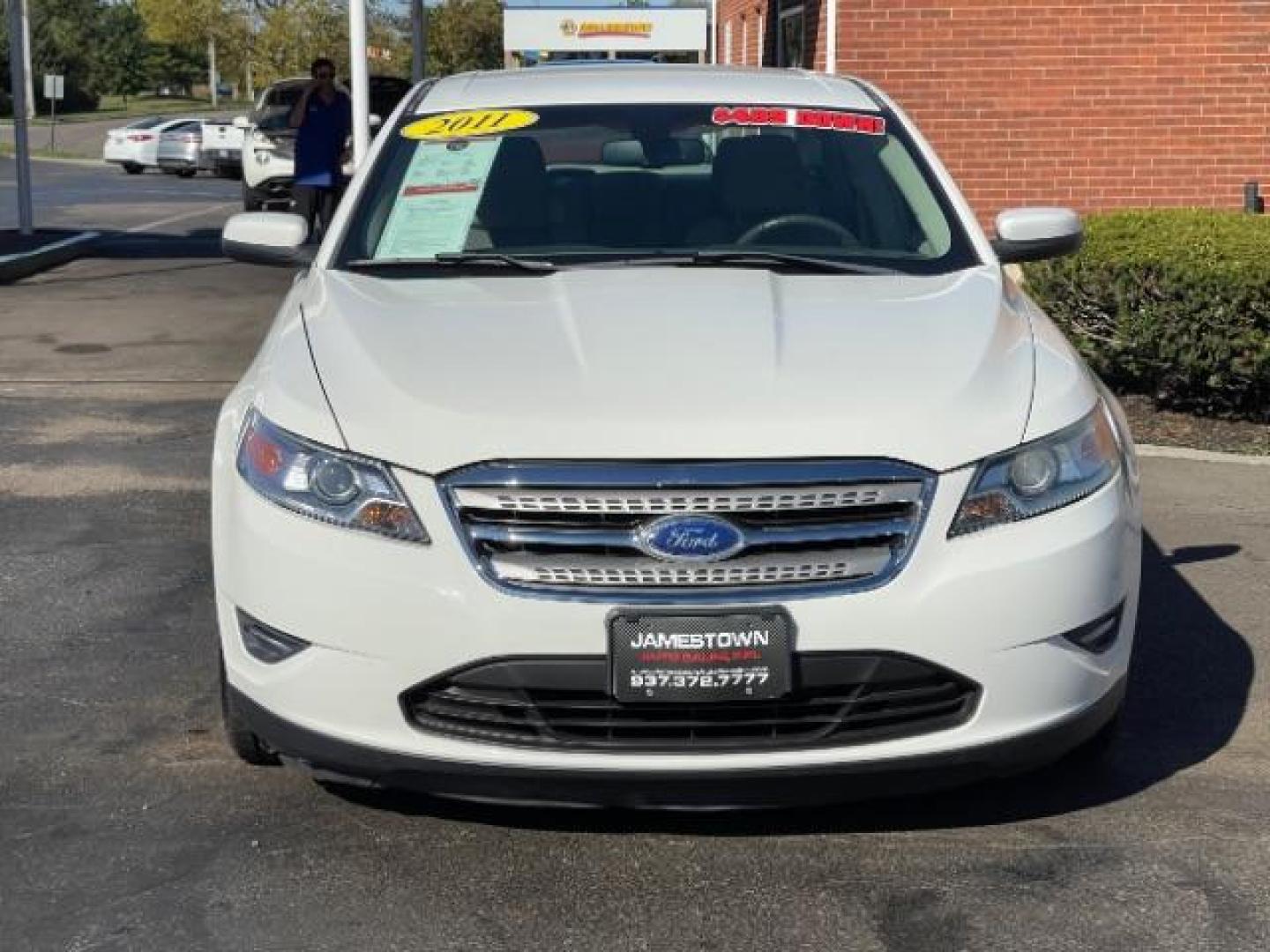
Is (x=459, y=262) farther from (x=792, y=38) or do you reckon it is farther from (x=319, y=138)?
(x=792, y=38)

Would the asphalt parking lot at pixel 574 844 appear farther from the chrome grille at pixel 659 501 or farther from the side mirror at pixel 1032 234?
the side mirror at pixel 1032 234

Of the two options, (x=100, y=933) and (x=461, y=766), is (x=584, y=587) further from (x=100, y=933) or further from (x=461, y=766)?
(x=100, y=933)

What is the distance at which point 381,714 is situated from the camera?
3.71m

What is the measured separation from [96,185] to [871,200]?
30.2 m

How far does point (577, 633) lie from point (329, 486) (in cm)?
60

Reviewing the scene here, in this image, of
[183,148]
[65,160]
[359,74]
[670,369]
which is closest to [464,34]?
[65,160]

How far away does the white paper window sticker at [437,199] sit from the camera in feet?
16.6

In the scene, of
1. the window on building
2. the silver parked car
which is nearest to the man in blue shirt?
the window on building

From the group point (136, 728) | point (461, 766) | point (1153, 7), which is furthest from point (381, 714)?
point (1153, 7)

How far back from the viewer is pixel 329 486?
3760 millimetres

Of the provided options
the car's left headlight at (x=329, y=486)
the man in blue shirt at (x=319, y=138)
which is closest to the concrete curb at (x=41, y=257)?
the man in blue shirt at (x=319, y=138)

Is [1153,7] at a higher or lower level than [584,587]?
higher

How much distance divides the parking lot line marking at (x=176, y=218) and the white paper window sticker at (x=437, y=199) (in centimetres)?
1608

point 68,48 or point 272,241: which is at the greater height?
point 68,48
